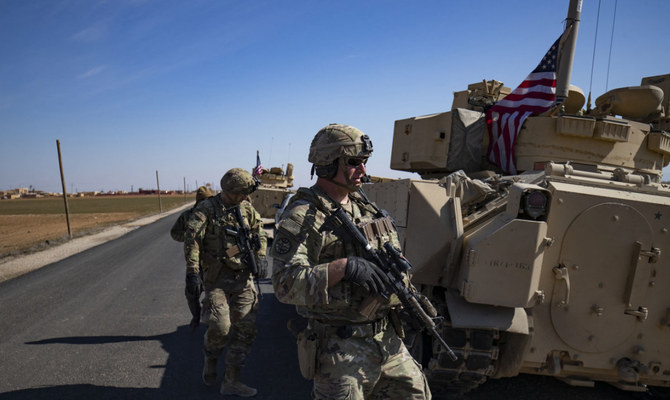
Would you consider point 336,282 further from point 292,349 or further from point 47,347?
point 47,347

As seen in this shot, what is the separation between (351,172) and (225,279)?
2485 mm

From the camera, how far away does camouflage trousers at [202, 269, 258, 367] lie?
13.1ft

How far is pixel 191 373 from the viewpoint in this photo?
14.3 ft

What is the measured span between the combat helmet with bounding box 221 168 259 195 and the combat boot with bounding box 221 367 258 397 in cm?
177

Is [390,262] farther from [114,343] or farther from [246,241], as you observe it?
[114,343]

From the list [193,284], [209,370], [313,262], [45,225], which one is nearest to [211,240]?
[193,284]

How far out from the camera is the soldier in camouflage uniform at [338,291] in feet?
6.56

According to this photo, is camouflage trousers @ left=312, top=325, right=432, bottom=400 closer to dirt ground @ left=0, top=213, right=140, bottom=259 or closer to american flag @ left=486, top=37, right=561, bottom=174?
american flag @ left=486, top=37, right=561, bottom=174

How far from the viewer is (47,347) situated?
499cm

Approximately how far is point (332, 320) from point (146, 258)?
10465mm

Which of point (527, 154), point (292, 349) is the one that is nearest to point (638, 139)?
point (527, 154)

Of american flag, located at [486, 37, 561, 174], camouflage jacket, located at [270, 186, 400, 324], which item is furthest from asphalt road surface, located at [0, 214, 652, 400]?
american flag, located at [486, 37, 561, 174]

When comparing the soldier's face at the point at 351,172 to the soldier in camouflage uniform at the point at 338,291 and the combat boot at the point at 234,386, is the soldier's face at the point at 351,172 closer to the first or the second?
the soldier in camouflage uniform at the point at 338,291

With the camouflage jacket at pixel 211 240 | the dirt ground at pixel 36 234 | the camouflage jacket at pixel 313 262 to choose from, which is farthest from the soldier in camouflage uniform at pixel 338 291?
the dirt ground at pixel 36 234
